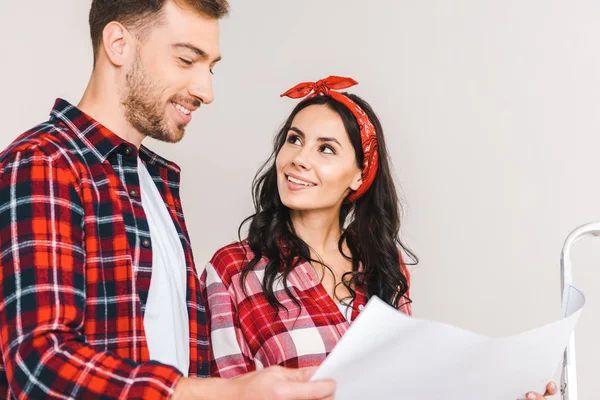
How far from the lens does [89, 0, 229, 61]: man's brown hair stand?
1466 millimetres

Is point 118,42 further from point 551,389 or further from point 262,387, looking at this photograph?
point 551,389

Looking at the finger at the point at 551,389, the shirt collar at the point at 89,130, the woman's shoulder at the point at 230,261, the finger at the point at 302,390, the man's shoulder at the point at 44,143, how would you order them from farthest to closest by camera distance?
the woman's shoulder at the point at 230,261
the finger at the point at 551,389
the shirt collar at the point at 89,130
the man's shoulder at the point at 44,143
the finger at the point at 302,390

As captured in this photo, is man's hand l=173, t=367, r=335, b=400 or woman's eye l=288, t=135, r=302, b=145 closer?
man's hand l=173, t=367, r=335, b=400

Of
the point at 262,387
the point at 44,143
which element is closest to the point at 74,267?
the point at 44,143

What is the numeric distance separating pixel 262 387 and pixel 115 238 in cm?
47

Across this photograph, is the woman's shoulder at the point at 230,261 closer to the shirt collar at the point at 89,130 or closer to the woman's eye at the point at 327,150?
the woman's eye at the point at 327,150

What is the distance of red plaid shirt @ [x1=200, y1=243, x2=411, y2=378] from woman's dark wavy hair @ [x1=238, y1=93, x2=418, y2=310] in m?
0.03

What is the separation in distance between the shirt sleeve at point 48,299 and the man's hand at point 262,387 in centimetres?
3

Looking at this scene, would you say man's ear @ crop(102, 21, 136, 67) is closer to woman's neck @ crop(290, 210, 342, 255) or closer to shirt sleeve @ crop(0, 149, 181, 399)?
shirt sleeve @ crop(0, 149, 181, 399)

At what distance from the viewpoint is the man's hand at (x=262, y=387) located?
3.25ft

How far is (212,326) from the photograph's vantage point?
188cm

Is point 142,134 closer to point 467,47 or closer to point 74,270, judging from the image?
point 74,270

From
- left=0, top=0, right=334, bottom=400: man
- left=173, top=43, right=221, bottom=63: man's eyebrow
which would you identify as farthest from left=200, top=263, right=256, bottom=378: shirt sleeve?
left=173, top=43, right=221, bottom=63: man's eyebrow

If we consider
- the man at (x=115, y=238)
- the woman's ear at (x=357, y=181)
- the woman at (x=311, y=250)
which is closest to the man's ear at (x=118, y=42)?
the man at (x=115, y=238)
